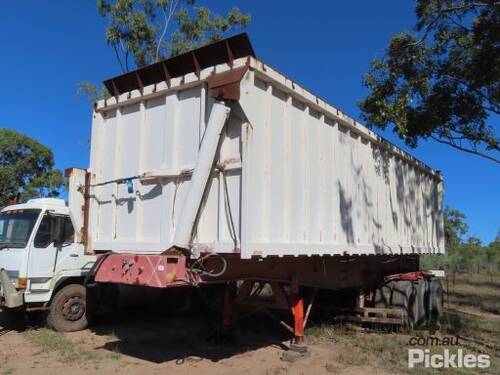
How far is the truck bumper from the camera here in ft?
25.8

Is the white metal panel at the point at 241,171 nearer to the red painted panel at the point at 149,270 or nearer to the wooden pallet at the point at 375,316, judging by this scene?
the red painted panel at the point at 149,270

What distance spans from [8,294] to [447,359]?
6.84 meters

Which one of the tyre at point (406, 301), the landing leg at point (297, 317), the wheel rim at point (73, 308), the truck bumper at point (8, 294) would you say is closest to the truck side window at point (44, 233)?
the truck bumper at point (8, 294)

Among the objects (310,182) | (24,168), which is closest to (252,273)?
(310,182)

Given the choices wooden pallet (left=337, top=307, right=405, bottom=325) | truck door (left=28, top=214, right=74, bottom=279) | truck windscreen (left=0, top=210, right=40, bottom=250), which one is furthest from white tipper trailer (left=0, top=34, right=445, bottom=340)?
truck windscreen (left=0, top=210, right=40, bottom=250)

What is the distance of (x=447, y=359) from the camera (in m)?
6.95

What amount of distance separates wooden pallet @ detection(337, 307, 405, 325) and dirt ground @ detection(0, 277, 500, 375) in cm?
22

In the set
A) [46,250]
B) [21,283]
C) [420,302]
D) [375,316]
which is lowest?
[375,316]

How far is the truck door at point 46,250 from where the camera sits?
8305 mm

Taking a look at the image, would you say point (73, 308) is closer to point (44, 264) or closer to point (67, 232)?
point (44, 264)

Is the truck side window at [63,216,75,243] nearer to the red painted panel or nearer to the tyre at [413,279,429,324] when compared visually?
the red painted panel

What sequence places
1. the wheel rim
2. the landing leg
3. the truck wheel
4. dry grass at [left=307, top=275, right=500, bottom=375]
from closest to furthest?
1. dry grass at [left=307, top=275, right=500, bottom=375]
2. the landing leg
3. the truck wheel
4. the wheel rim

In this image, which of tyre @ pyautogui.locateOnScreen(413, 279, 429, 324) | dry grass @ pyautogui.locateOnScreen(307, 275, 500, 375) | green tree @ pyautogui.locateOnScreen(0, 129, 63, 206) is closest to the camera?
dry grass @ pyautogui.locateOnScreen(307, 275, 500, 375)

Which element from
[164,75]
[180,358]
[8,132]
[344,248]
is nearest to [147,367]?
[180,358]
